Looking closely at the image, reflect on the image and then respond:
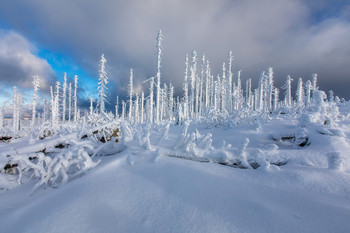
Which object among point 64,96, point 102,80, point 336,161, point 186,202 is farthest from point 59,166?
point 64,96

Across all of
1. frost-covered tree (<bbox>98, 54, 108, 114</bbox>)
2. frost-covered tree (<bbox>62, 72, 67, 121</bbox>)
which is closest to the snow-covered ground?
frost-covered tree (<bbox>98, 54, 108, 114</bbox>)

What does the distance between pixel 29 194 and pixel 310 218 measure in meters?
3.11

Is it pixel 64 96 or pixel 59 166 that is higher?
pixel 64 96

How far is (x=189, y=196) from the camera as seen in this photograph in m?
1.59

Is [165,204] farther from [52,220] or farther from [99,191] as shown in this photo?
[52,220]

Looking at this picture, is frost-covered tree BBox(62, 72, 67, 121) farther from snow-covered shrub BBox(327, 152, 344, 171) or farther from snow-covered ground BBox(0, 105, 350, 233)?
snow-covered shrub BBox(327, 152, 344, 171)

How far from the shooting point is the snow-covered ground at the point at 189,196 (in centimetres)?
126

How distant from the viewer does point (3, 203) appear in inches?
70.5

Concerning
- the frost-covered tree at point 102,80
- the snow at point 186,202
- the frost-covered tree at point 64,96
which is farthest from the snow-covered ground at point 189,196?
the frost-covered tree at point 64,96

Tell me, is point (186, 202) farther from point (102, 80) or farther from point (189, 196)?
point (102, 80)

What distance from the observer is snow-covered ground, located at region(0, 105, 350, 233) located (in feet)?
4.13

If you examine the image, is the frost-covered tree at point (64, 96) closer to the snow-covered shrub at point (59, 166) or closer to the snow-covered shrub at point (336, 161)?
the snow-covered shrub at point (59, 166)

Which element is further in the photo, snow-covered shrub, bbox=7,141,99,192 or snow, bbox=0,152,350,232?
snow-covered shrub, bbox=7,141,99,192

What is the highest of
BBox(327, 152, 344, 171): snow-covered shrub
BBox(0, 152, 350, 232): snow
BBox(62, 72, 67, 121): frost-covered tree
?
BBox(62, 72, 67, 121): frost-covered tree
